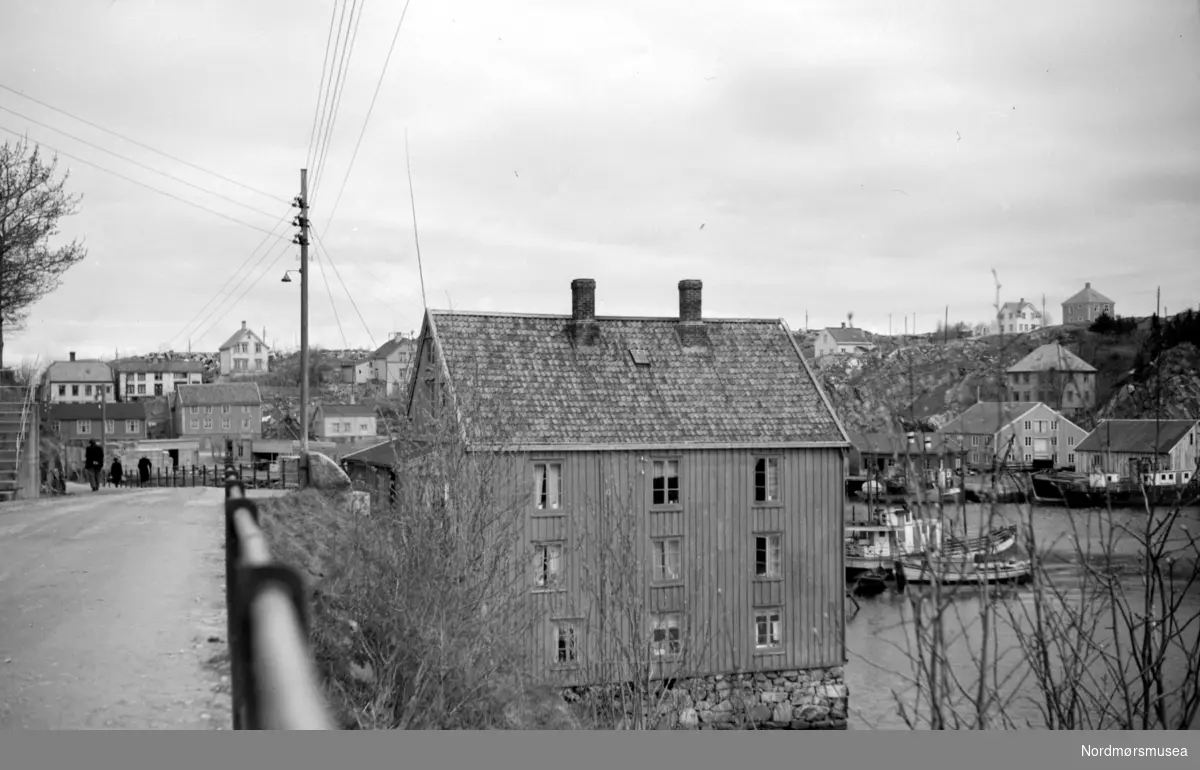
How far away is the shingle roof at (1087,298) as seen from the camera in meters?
4.04

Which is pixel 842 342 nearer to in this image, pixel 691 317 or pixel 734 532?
pixel 734 532

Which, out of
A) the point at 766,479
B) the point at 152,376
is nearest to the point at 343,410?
the point at 152,376

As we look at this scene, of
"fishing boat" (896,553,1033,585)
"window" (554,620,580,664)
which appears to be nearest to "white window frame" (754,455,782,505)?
"window" (554,620,580,664)

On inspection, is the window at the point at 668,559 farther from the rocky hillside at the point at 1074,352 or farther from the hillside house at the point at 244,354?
the rocky hillside at the point at 1074,352

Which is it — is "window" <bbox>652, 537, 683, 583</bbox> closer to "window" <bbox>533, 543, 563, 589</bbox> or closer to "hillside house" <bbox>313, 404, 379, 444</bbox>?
"window" <bbox>533, 543, 563, 589</bbox>

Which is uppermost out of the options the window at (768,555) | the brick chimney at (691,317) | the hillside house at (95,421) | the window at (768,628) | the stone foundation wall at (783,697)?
the brick chimney at (691,317)

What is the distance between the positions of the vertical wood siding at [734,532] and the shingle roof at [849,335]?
2.66 meters

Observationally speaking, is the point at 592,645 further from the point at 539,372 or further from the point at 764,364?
the point at 764,364

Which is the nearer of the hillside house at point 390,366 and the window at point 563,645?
the hillside house at point 390,366

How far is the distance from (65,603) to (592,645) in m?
5.77

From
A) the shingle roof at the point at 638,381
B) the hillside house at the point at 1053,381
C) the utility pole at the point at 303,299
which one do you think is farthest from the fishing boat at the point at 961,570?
the shingle roof at the point at 638,381

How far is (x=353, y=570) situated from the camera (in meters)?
4.81

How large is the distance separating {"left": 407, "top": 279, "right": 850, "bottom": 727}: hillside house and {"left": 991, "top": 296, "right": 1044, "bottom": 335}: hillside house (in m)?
6.34
